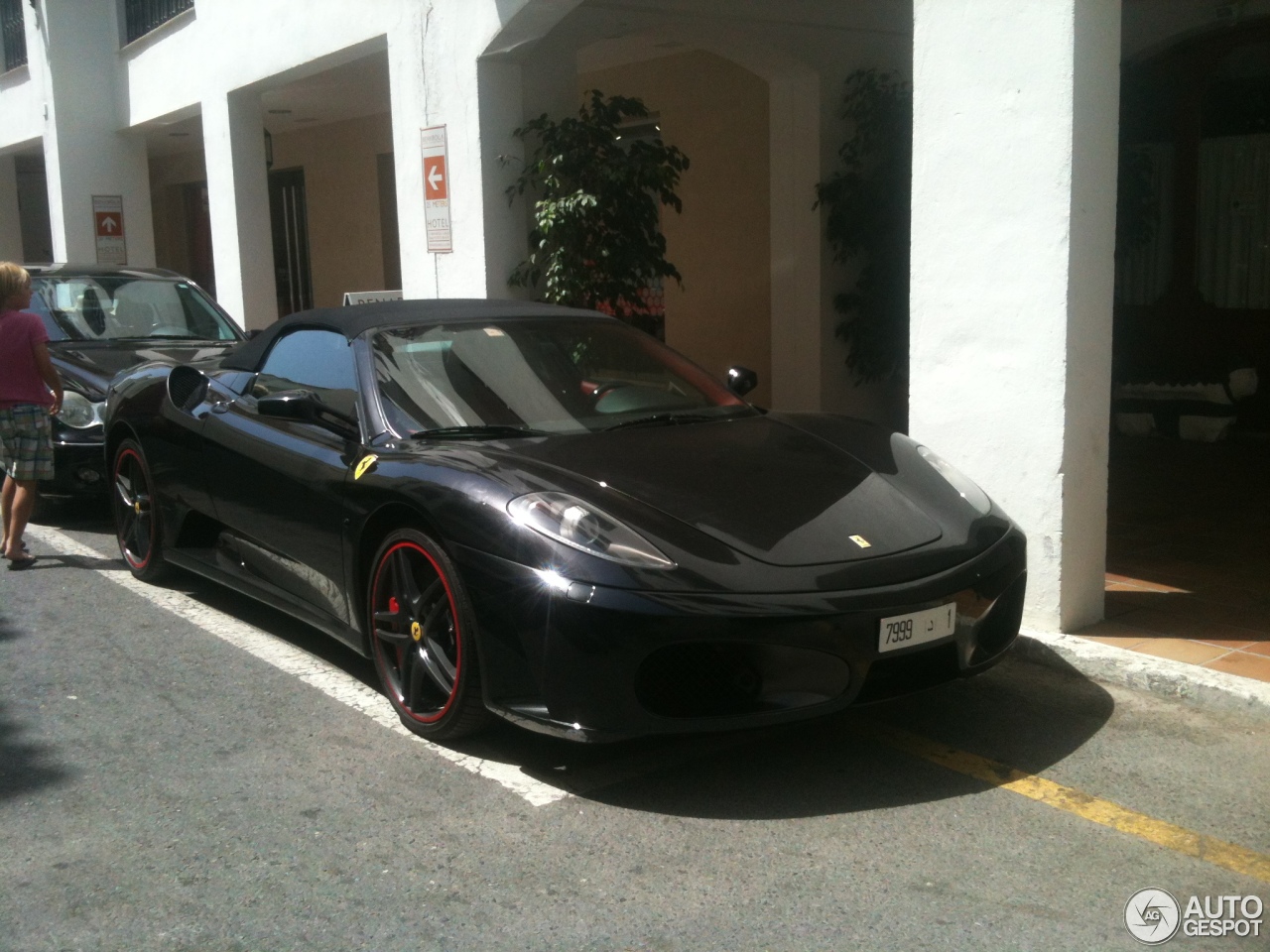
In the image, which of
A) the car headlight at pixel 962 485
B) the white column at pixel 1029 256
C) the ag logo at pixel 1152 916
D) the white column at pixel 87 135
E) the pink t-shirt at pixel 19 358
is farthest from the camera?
the white column at pixel 87 135

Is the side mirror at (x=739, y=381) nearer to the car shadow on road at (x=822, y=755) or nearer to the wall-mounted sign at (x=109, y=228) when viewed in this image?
the car shadow on road at (x=822, y=755)

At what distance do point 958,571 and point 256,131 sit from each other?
10778 millimetres

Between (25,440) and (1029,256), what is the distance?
502cm

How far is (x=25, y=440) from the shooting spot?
271 inches

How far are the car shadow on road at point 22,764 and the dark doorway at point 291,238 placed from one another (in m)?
15.8

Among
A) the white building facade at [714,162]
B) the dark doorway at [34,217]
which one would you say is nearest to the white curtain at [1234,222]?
the white building facade at [714,162]

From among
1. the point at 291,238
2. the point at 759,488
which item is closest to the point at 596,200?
the point at 759,488

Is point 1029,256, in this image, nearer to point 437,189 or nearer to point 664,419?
point 664,419

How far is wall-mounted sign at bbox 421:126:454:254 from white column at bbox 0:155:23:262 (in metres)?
14.2

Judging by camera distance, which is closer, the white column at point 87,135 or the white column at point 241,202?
the white column at point 241,202

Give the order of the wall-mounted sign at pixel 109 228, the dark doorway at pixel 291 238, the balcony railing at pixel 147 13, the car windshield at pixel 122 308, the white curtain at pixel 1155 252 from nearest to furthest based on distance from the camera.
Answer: the car windshield at pixel 122 308 < the white curtain at pixel 1155 252 < the balcony railing at pixel 147 13 < the wall-mounted sign at pixel 109 228 < the dark doorway at pixel 291 238

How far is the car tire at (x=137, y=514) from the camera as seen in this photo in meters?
6.18

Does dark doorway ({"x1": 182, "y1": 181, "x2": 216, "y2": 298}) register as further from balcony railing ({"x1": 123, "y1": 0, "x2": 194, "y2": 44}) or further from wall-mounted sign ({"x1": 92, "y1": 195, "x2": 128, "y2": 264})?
balcony railing ({"x1": 123, "y1": 0, "x2": 194, "y2": 44})

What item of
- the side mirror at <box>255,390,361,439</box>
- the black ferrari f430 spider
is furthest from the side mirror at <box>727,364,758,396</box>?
the side mirror at <box>255,390,361,439</box>
